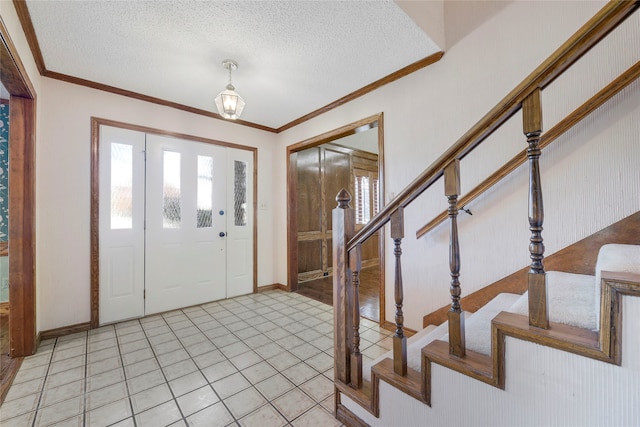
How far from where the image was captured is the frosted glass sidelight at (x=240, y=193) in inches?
150

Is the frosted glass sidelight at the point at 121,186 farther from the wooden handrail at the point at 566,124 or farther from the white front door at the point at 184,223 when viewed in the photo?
the wooden handrail at the point at 566,124

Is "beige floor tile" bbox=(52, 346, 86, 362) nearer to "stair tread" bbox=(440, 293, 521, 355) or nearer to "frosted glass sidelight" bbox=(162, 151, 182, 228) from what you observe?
"frosted glass sidelight" bbox=(162, 151, 182, 228)

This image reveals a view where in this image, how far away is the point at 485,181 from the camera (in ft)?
6.39

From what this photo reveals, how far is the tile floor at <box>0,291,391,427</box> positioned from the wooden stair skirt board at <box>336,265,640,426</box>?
42 centimetres

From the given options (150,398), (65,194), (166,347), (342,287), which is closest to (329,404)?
(342,287)

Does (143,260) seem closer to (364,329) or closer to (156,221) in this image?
(156,221)

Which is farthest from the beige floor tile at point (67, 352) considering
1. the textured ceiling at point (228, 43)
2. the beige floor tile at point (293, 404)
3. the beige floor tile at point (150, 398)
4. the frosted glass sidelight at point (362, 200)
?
the frosted glass sidelight at point (362, 200)

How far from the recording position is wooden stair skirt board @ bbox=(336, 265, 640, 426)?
71cm

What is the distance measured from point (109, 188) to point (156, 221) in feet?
1.86

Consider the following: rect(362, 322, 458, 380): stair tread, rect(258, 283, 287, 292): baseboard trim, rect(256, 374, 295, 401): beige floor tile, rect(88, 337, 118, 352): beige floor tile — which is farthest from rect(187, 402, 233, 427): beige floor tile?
rect(258, 283, 287, 292): baseboard trim

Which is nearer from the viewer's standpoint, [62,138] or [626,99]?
[626,99]

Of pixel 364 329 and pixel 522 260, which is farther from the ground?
pixel 522 260

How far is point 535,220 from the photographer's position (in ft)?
2.83

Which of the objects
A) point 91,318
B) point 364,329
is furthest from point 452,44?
point 91,318
